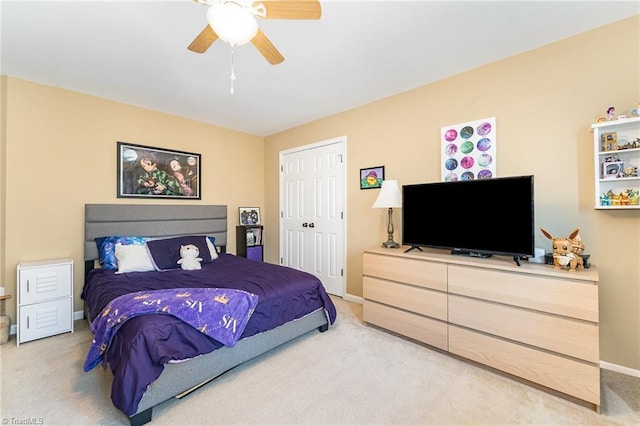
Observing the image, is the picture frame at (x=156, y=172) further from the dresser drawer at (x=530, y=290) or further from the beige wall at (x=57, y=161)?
the dresser drawer at (x=530, y=290)

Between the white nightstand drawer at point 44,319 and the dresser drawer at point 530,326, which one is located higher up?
the dresser drawer at point 530,326

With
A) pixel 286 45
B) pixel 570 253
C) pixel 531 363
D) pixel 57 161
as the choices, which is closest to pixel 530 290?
pixel 570 253

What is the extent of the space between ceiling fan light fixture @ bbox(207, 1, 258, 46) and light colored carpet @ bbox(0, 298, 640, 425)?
214cm

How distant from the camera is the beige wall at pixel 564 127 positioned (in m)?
1.97

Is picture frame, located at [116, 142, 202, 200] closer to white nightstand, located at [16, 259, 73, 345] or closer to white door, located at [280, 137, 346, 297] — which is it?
white nightstand, located at [16, 259, 73, 345]

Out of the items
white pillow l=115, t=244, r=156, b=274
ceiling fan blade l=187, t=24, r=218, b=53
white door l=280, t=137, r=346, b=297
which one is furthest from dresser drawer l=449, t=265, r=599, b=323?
white pillow l=115, t=244, r=156, b=274

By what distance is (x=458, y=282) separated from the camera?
7.32 ft

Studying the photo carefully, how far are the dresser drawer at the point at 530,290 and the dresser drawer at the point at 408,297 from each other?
0.58 ft

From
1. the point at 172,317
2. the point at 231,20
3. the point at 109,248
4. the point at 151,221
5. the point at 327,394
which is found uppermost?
the point at 231,20

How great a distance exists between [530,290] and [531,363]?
19.3 inches

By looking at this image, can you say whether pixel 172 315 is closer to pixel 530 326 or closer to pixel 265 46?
pixel 265 46

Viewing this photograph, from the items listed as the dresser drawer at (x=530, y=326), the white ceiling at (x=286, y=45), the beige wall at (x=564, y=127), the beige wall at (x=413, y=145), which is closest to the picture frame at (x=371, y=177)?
the beige wall at (x=413, y=145)

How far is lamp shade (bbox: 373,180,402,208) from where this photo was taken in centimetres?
287

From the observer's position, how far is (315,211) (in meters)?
4.11
